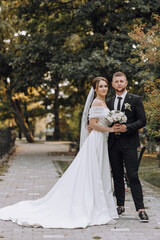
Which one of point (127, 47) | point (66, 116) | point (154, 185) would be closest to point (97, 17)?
point (127, 47)

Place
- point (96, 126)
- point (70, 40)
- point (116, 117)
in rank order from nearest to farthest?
1. point (116, 117)
2. point (96, 126)
3. point (70, 40)

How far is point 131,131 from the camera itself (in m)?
5.77

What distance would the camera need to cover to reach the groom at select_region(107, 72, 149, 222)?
5793 millimetres

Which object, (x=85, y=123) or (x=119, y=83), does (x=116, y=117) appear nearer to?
(x=119, y=83)

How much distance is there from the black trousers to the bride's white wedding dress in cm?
14

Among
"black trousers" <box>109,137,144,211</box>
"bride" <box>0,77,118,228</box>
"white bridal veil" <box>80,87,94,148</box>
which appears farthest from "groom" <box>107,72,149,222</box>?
"white bridal veil" <box>80,87,94,148</box>

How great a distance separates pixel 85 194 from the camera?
5758 millimetres

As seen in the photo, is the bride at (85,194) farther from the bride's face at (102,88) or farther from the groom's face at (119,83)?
the groom's face at (119,83)

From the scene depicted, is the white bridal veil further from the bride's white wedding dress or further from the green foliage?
the green foliage

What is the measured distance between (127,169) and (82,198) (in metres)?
0.86

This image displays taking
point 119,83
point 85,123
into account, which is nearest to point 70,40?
point 85,123

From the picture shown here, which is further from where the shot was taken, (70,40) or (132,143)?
(70,40)

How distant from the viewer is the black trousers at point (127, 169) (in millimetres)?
5852

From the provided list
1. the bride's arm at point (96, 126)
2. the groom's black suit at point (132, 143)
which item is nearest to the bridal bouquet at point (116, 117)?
the groom's black suit at point (132, 143)
